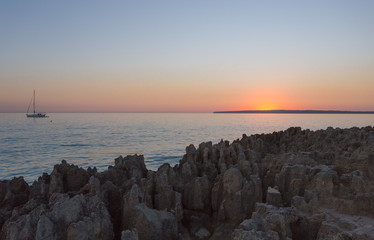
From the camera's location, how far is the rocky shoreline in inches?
307

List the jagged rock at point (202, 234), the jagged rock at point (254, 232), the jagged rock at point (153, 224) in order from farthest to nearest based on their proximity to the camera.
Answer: the jagged rock at point (202, 234), the jagged rock at point (153, 224), the jagged rock at point (254, 232)

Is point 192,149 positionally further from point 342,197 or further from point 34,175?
point 34,175

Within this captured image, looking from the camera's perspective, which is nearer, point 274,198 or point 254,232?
point 254,232

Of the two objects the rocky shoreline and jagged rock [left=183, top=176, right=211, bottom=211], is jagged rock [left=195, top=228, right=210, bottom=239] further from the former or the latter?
jagged rock [left=183, top=176, right=211, bottom=211]

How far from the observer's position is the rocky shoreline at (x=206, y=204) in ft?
25.6

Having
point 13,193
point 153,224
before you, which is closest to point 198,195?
point 153,224

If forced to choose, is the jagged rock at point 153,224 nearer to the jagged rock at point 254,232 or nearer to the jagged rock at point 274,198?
the jagged rock at point 254,232

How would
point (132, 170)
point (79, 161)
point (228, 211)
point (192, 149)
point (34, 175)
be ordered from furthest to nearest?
point (79, 161), point (34, 175), point (192, 149), point (132, 170), point (228, 211)

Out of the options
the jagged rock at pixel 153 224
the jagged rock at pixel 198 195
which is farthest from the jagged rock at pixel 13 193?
the jagged rock at pixel 198 195

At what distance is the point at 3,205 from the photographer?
1217 cm

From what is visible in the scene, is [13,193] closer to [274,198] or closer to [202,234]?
[202,234]

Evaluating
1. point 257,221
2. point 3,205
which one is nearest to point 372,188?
point 257,221

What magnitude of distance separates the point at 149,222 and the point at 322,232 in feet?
16.7

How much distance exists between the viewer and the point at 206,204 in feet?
40.4
